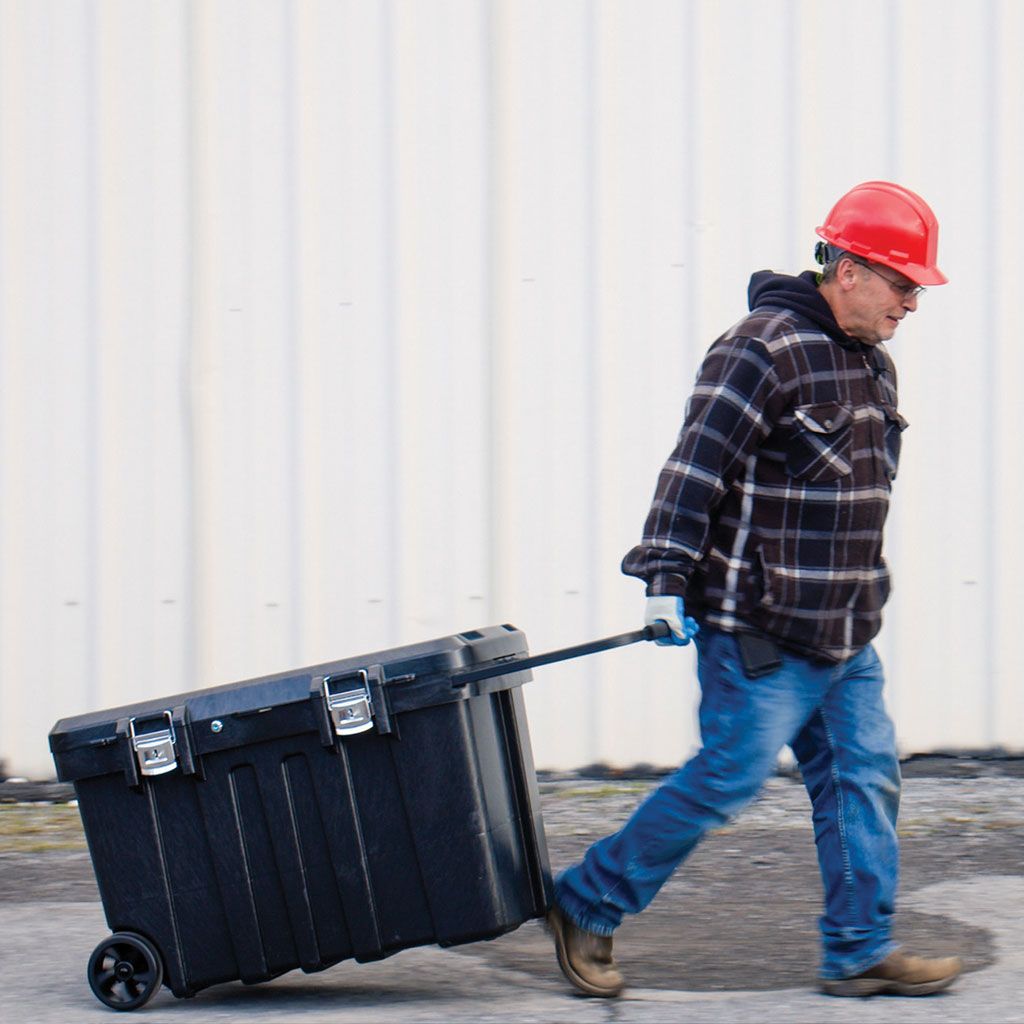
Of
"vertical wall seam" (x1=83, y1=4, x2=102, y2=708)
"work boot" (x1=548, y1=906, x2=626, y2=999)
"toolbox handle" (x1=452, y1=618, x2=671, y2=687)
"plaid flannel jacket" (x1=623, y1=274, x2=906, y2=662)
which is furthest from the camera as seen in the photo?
"vertical wall seam" (x1=83, y1=4, x2=102, y2=708)

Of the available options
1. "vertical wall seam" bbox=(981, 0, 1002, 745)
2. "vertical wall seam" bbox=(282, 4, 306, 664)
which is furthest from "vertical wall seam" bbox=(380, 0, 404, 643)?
"vertical wall seam" bbox=(981, 0, 1002, 745)

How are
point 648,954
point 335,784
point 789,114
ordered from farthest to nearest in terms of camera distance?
point 789,114 → point 648,954 → point 335,784

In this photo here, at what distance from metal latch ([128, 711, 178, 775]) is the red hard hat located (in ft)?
5.75

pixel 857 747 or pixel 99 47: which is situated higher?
pixel 99 47

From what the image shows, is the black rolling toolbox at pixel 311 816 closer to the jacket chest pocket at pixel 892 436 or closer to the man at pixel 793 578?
the man at pixel 793 578

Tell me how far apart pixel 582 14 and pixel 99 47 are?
5.36ft

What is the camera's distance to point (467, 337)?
223 inches

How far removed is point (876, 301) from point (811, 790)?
3.50 ft

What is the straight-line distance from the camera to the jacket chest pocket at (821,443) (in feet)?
11.4

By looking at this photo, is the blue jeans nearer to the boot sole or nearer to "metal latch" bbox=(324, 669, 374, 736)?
the boot sole

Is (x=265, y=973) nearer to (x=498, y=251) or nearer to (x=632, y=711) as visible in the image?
(x=632, y=711)

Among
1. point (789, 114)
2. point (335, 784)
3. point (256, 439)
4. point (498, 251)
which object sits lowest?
point (335, 784)

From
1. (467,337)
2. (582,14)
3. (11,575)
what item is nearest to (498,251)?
(467,337)

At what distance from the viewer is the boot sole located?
3545 mm
